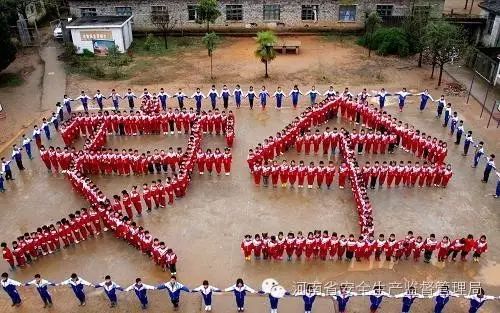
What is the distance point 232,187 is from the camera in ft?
54.5

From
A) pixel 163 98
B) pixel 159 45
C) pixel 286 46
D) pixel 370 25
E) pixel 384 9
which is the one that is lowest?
pixel 163 98

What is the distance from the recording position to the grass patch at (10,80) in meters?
24.9

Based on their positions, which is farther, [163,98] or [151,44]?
[151,44]

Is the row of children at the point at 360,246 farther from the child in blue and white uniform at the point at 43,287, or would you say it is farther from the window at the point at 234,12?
the window at the point at 234,12

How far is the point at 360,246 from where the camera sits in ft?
42.8

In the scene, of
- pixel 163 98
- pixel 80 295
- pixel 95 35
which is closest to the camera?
pixel 80 295

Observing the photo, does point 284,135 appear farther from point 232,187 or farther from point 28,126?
point 28,126

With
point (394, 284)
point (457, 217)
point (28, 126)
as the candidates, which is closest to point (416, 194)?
point (457, 217)

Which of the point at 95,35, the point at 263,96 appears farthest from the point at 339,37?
the point at 95,35

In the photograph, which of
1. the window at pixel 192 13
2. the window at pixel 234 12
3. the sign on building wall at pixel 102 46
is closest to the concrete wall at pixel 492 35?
the window at pixel 234 12

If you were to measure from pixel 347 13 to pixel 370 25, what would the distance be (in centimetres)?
317

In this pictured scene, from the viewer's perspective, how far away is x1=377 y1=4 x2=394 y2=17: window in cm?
3050

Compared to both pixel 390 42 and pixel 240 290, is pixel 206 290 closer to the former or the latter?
pixel 240 290

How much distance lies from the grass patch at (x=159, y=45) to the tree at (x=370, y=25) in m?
9.91
